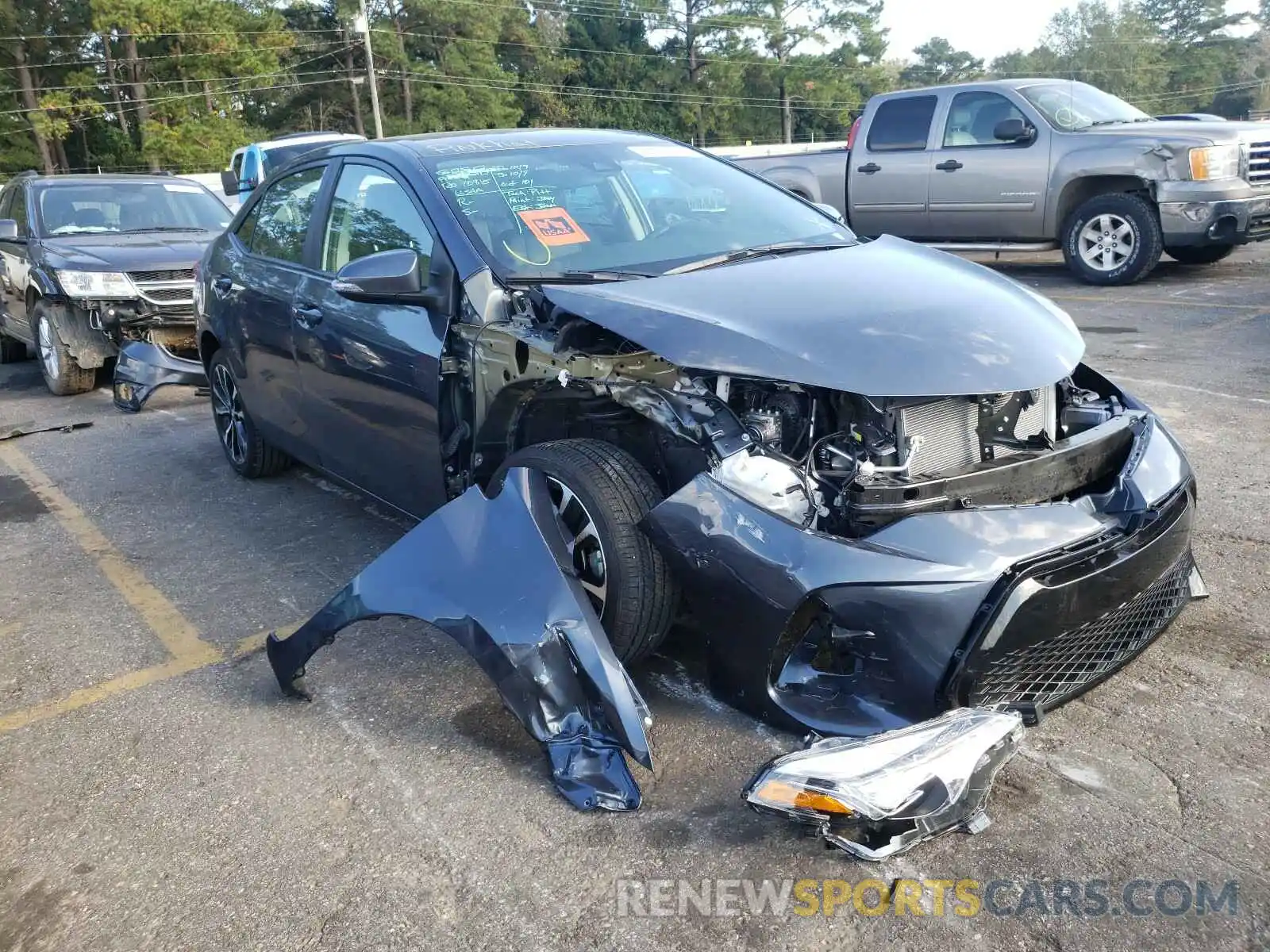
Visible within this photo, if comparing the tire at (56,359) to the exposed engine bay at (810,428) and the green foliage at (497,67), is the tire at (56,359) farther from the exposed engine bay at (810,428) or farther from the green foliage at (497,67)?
the green foliage at (497,67)

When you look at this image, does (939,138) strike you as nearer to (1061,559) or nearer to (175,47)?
(1061,559)

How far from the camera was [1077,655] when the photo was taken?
105 inches

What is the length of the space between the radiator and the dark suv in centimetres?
681

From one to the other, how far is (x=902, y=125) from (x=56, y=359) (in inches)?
329

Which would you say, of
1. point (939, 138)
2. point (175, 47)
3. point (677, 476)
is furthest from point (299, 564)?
point (175, 47)

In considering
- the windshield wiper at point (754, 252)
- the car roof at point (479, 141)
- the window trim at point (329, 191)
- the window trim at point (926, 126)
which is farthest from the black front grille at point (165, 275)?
the window trim at point (926, 126)

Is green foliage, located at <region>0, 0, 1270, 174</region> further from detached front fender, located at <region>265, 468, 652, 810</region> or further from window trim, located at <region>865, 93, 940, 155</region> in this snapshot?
detached front fender, located at <region>265, 468, 652, 810</region>

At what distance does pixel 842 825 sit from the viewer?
7.58 ft

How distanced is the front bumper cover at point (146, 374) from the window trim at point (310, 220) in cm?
115

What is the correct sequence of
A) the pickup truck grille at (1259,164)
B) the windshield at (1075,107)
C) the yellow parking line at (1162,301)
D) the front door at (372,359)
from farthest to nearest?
the windshield at (1075,107), the pickup truck grille at (1259,164), the yellow parking line at (1162,301), the front door at (372,359)

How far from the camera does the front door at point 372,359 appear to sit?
364 centimetres

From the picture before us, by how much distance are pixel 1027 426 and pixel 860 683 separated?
982 millimetres

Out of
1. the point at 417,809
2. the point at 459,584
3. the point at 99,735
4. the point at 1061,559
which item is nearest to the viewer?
the point at 1061,559

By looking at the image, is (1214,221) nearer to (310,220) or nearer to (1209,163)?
(1209,163)
